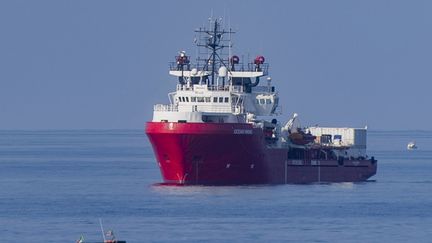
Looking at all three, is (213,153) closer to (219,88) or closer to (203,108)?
(203,108)

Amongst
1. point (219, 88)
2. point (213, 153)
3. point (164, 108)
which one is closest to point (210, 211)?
point (213, 153)

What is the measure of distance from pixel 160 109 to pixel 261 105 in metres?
8.29

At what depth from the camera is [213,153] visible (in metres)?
107

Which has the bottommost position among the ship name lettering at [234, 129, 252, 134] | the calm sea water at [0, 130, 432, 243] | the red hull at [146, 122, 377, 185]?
the calm sea water at [0, 130, 432, 243]

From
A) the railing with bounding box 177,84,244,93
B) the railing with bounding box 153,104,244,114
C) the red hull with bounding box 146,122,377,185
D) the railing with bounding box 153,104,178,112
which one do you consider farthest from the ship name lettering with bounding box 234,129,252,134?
the railing with bounding box 153,104,178,112

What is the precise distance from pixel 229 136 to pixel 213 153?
4.78ft

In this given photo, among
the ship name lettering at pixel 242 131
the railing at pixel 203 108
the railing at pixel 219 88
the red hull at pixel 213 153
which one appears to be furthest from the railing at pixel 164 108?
the ship name lettering at pixel 242 131

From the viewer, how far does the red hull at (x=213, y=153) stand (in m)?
106

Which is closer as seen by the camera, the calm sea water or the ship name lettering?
the calm sea water

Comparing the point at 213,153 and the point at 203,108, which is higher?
the point at 203,108

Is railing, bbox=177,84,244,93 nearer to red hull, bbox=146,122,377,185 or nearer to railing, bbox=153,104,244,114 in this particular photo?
railing, bbox=153,104,244,114

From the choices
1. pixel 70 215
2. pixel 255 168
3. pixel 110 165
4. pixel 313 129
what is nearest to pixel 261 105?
pixel 255 168

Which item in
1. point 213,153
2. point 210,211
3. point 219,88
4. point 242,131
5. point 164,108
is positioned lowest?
point 210,211

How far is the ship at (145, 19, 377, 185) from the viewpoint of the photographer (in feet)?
351
